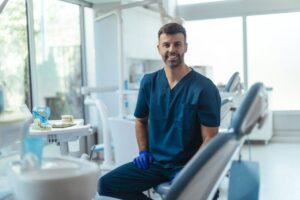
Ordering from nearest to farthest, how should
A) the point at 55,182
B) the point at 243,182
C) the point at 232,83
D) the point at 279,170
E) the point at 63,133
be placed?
the point at 55,182 → the point at 243,182 → the point at 63,133 → the point at 232,83 → the point at 279,170

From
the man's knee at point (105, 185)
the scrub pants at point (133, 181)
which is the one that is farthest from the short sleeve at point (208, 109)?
the man's knee at point (105, 185)

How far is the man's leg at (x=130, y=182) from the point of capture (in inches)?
72.3

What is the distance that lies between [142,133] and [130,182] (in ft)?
0.95

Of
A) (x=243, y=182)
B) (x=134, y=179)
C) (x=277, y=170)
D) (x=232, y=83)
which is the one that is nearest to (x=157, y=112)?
(x=134, y=179)

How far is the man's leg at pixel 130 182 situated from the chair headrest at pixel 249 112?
933mm

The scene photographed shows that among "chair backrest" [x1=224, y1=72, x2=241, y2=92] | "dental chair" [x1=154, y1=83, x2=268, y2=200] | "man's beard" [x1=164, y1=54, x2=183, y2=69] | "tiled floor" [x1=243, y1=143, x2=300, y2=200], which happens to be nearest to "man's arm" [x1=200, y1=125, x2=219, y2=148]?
"man's beard" [x1=164, y1=54, x2=183, y2=69]

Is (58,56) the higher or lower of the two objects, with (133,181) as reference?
higher

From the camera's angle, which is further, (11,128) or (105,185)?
(105,185)

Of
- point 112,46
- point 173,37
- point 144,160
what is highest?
point 112,46

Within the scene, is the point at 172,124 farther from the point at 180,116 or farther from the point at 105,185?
the point at 105,185

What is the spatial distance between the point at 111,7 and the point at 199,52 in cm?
271

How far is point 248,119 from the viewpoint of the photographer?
969mm

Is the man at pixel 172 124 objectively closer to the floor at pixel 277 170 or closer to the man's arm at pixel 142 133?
the man's arm at pixel 142 133

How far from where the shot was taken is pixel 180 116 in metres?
1.84
